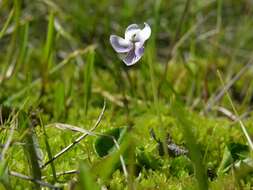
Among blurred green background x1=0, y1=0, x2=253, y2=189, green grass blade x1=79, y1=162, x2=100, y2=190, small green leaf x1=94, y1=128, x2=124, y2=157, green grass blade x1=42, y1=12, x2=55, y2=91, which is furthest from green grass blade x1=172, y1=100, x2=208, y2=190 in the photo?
green grass blade x1=42, y1=12, x2=55, y2=91

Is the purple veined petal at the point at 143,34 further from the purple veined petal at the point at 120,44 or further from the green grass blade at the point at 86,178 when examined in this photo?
the green grass blade at the point at 86,178

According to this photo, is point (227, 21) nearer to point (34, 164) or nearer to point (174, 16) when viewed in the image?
point (174, 16)

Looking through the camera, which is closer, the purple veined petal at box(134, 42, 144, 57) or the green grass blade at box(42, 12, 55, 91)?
the purple veined petal at box(134, 42, 144, 57)

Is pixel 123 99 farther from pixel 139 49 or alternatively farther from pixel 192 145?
pixel 192 145

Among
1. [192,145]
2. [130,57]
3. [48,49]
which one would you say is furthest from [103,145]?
[48,49]

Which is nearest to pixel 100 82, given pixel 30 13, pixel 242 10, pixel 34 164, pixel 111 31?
pixel 111 31

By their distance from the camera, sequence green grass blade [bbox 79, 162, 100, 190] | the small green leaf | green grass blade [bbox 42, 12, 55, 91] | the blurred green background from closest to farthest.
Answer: green grass blade [bbox 79, 162, 100, 190]
the blurred green background
the small green leaf
green grass blade [bbox 42, 12, 55, 91]

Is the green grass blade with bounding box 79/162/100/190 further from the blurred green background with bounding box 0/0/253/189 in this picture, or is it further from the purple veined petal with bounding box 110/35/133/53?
the purple veined petal with bounding box 110/35/133/53

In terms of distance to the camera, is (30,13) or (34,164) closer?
(34,164)
